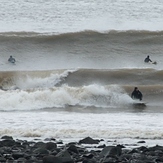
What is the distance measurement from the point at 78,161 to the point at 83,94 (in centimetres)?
1206

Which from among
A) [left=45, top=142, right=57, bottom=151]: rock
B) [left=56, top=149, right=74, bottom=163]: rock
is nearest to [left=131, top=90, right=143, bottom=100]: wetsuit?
[left=45, top=142, right=57, bottom=151]: rock

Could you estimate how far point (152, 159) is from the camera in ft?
39.9

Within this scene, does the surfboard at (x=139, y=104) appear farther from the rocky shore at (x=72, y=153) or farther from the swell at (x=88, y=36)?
the swell at (x=88, y=36)

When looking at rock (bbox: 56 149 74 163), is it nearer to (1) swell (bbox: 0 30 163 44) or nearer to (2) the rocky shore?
(2) the rocky shore

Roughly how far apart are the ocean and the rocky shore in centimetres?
185

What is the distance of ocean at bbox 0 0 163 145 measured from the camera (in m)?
17.2

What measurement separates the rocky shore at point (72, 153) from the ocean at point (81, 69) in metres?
1.85

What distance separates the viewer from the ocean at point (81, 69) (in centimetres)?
1723

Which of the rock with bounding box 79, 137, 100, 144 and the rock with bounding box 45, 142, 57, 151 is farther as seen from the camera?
the rock with bounding box 79, 137, 100, 144

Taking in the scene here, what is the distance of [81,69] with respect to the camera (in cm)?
2961

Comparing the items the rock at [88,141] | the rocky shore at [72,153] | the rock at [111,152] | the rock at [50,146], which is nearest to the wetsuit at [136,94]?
the rock at [88,141]

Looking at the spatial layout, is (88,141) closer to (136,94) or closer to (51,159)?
(51,159)

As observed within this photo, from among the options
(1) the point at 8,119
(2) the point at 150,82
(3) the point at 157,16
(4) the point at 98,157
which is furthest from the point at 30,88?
(3) the point at 157,16

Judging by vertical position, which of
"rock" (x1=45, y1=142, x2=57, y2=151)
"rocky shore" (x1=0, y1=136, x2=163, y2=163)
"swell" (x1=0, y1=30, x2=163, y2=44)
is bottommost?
"rocky shore" (x1=0, y1=136, x2=163, y2=163)
